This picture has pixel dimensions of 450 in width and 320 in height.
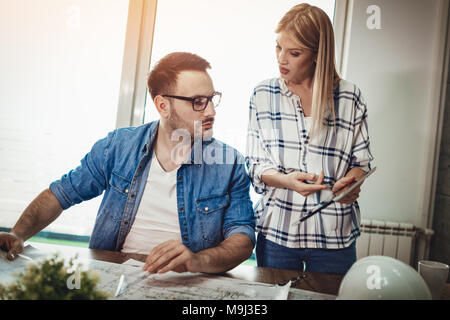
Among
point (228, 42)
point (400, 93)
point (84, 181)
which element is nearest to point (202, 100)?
point (84, 181)

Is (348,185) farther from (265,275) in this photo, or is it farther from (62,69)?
(62,69)

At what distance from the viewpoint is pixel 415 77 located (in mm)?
2227

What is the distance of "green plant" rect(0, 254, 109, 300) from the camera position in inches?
22.8

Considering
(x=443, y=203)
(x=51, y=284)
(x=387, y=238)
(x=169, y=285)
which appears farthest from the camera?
(x=443, y=203)

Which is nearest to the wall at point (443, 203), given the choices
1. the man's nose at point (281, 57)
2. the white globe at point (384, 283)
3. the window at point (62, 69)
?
the man's nose at point (281, 57)

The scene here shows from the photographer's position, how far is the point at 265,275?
1.01 meters

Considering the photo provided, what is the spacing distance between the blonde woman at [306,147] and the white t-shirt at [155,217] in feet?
1.06

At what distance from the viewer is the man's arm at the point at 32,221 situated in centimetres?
101

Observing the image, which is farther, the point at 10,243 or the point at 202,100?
the point at 202,100

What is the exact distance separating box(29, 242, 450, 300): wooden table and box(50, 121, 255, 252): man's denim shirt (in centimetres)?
24

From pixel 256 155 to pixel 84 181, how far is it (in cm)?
68
